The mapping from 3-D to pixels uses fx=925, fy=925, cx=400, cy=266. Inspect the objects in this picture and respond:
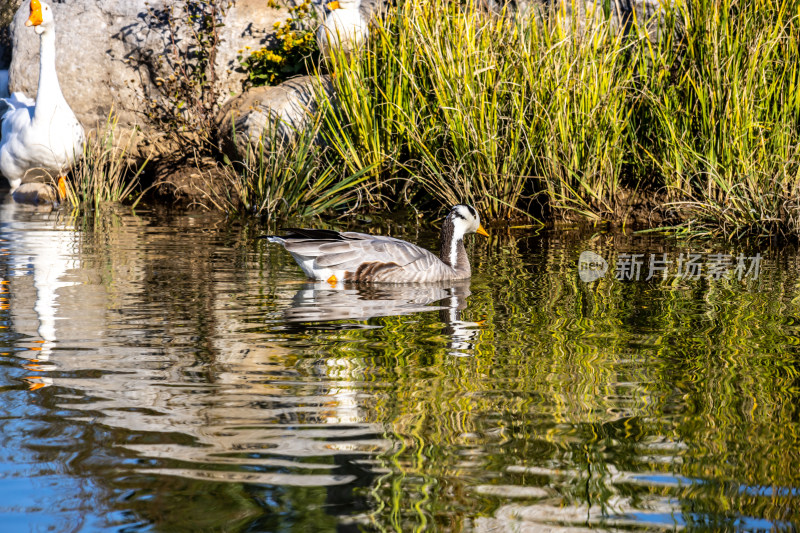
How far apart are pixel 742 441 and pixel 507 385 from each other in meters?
1.12

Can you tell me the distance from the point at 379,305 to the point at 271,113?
6.21m

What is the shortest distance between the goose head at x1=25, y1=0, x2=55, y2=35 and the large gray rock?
101 inches

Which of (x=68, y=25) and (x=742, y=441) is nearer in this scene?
(x=742, y=441)

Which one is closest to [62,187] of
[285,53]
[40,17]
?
[40,17]

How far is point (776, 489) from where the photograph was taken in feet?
10.3

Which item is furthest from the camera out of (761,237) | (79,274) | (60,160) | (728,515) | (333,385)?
(60,160)

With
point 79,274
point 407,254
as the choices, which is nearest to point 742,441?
point 407,254

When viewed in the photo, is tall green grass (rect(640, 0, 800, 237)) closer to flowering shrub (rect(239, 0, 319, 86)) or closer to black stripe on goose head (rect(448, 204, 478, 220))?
black stripe on goose head (rect(448, 204, 478, 220))

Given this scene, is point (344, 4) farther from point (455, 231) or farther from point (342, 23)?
point (455, 231)

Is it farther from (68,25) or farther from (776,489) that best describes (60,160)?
(776,489)

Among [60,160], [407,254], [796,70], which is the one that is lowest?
[407,254]

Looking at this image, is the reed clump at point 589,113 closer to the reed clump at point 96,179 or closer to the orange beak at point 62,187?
the reed clump at point 96,179

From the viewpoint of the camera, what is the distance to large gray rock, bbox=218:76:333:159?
37.0 feet

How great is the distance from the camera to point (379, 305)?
6.39m
